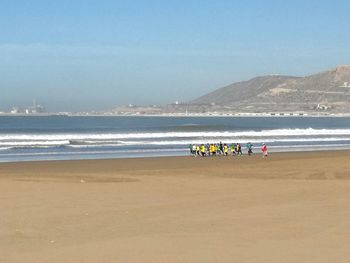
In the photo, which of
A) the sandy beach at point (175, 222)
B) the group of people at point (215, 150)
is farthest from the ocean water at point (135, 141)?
the sandy beach at point (175, 222)

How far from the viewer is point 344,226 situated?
889cm

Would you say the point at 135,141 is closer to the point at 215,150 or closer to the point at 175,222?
the point at 215,150

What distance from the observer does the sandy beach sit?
7324mm

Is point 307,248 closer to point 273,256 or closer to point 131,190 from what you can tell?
point 273,256

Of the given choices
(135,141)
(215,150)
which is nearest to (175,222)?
(215,150)

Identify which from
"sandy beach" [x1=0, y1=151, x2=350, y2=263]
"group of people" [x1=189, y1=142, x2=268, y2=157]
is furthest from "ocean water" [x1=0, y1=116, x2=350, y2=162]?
"sandy beach" [x1=0, y1=151, x2=350, y2=263]

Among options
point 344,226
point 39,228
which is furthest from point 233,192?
point 39,228

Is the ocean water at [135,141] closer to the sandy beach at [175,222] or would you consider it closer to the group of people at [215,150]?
the group of people at [215,150]

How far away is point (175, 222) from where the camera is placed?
950 cm

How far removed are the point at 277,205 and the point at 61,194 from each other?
475cm

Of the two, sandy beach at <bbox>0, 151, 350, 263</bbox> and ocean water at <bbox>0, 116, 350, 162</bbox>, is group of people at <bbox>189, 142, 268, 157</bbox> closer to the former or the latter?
ocean water at <bbox>0, 116, 350, 162</bbox>

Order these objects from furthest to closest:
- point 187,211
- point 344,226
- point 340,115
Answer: point 340,115, point 187,211, point 344,226

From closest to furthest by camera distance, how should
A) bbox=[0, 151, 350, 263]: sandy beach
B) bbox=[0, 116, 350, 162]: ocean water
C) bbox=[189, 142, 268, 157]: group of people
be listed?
bbox=[0, 151, 350, 263]: sandy beach, bbox=[189, 142, 268, 157]: group of people, bbox=[0, 116, 350, 162]: ocean water

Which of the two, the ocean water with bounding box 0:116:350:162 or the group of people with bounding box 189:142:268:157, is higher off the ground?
the group of people with bounding box 189:142:268:157
